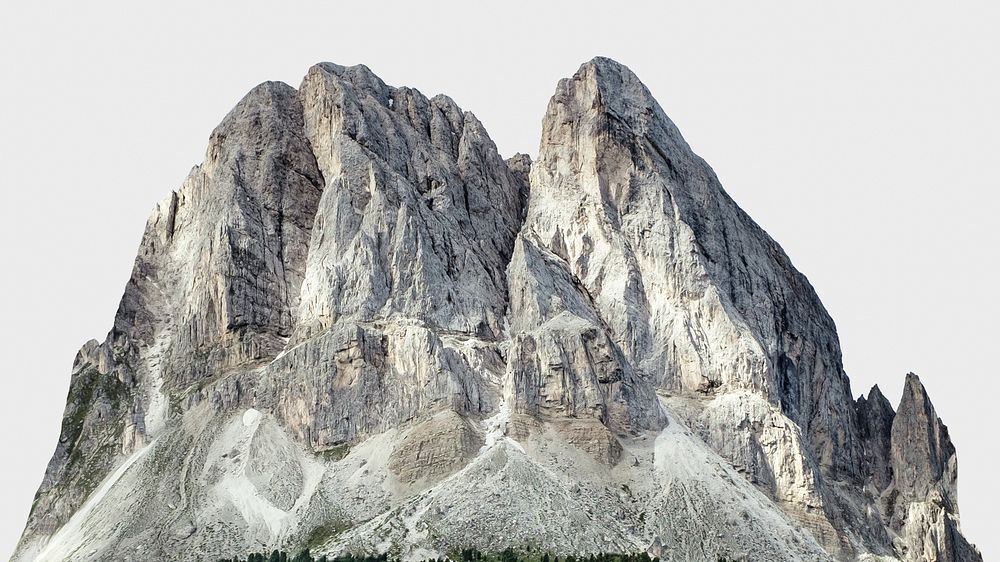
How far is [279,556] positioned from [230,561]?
5.34 m

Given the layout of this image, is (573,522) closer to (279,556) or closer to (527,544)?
(527,544)

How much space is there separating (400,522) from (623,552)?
75.8 feet

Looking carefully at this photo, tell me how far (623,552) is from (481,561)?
15764 millimetres

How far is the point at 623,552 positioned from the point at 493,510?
14008 mm

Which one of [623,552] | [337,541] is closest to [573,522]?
[623,552]

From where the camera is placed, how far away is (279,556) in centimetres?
19862

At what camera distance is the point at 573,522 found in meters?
200

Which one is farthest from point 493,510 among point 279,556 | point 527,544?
point 279,556

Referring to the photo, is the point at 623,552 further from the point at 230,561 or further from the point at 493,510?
the point at 230,561

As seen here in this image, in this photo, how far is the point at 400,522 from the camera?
655ft

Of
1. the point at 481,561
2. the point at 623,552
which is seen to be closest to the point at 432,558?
the point at 481,561

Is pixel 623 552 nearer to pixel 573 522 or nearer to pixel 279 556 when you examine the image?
pixel 573 522

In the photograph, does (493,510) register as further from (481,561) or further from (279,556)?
(279,556)

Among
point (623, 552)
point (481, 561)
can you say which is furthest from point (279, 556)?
point (623, 552)
